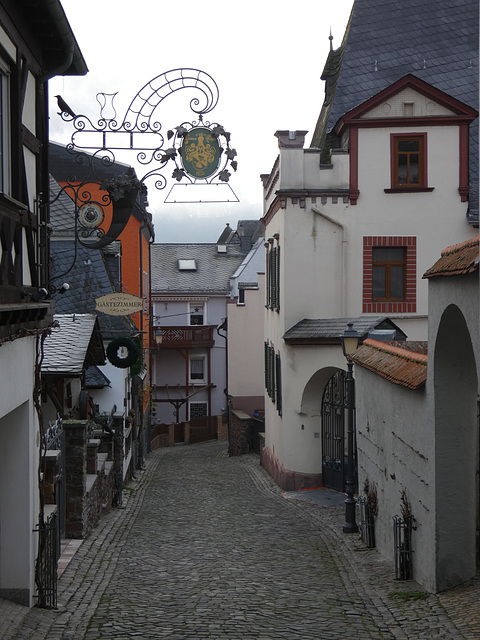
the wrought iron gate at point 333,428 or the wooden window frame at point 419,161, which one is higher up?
the wooden window frame at point 419,161

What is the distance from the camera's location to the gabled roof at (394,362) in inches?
388

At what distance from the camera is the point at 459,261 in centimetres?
795

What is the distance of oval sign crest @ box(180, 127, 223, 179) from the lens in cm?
1080

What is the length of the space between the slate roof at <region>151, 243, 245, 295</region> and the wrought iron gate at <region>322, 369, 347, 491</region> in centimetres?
2870

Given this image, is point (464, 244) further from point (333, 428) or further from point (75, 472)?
point (333, 428)

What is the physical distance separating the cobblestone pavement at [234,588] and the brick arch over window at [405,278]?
630 cm

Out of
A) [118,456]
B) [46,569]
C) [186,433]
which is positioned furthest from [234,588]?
[186,433]

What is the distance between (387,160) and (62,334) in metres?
10.9

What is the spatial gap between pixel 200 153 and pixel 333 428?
1170 cm

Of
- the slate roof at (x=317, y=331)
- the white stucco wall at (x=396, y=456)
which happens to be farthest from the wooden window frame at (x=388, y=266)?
the white stucco wall at (x=396, y=456)

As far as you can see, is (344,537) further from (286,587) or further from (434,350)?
(434,350)

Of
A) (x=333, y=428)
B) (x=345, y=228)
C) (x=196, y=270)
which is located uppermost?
(x=196, y=270)

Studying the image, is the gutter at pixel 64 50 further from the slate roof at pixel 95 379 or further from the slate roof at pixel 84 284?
the slate roof at pixel 84 284

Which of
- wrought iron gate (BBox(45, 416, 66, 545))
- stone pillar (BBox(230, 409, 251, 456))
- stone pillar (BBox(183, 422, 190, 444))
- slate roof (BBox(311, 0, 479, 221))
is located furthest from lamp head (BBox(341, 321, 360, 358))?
stone pillar (BBox(183, 422, 190, 444))
